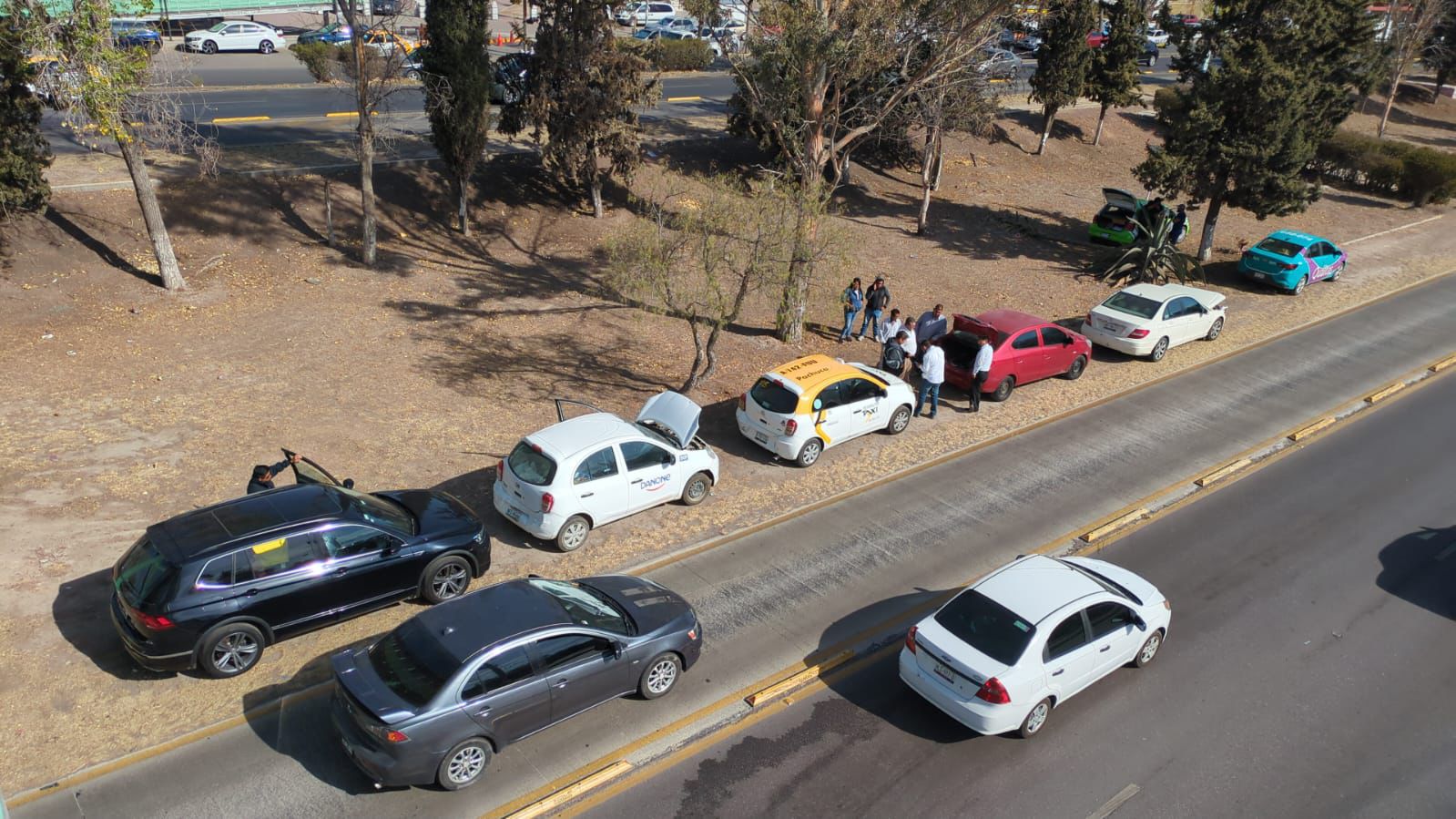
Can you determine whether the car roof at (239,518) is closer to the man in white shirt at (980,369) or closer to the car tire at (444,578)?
the car tire at (444,578)

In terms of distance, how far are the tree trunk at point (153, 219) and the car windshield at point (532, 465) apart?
11.6 meters

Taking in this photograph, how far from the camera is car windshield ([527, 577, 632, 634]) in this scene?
394 inches

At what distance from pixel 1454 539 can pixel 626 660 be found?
42.3 ft

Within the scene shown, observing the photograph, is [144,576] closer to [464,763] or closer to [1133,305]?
[464,763]

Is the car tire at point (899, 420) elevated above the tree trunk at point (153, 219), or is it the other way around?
the tree trunk at point (153, 219)

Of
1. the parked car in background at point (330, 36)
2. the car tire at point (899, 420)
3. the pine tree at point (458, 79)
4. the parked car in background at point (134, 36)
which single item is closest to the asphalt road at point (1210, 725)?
the car tire at point (899, 420)

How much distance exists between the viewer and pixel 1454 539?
561 inches

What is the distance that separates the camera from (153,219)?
790 inches

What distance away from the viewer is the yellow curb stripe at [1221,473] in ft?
52.0

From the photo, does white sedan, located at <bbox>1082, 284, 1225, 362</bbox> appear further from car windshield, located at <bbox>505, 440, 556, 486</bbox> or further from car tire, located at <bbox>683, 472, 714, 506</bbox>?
car windshield, located at <bbox>505, 440, 556, 486</bbox>

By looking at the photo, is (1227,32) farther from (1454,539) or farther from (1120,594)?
(1120,594)

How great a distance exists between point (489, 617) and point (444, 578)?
2505mm

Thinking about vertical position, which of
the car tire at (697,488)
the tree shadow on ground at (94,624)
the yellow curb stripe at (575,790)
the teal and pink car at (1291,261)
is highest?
the teal and pink car at (1291,261)

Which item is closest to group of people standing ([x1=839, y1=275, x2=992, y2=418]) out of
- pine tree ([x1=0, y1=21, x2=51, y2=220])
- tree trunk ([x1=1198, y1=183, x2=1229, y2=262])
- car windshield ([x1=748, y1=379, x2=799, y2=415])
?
car windshield ([x1=748, y1=379, x2=799, y2=415])
